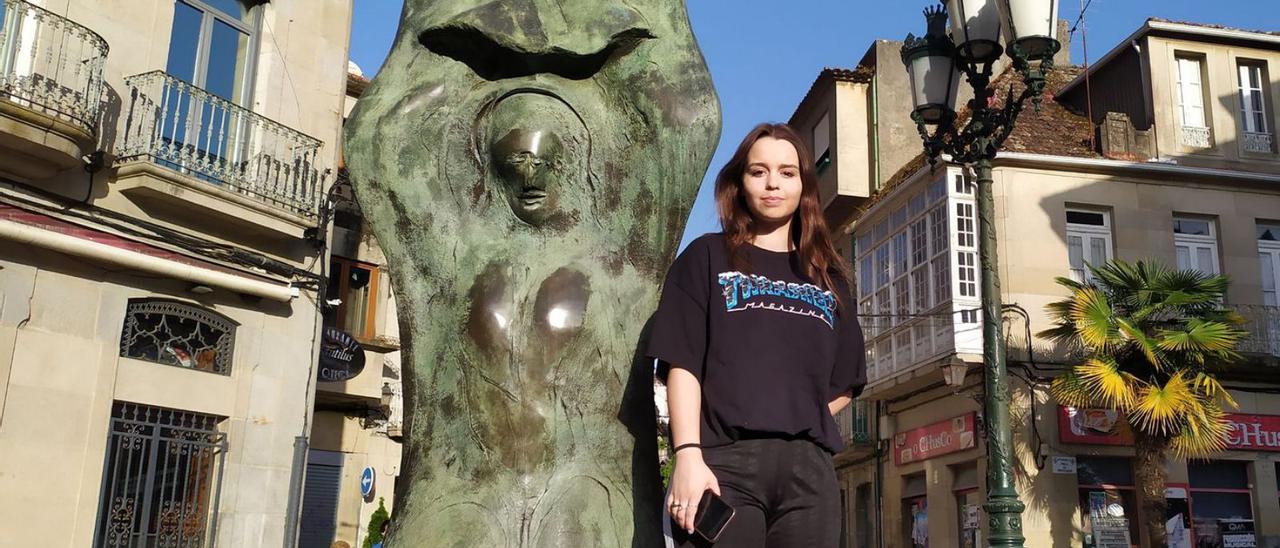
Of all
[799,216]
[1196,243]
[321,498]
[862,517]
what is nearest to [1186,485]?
[1196,243]

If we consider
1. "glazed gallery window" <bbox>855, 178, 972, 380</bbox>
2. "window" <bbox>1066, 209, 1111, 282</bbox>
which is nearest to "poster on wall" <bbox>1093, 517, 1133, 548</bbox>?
"glazed gallery window" <bbox>855, 178, 972, 380</bbox>

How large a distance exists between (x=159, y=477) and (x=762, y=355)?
11.1 m

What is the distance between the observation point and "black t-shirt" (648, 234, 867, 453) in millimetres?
2297

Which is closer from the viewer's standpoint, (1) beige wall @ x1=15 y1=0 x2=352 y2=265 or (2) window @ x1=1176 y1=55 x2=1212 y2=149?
(1) beige wall @ x1=15 y1=0 x2=352 y2=265

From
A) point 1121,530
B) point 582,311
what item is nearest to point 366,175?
point 582,311

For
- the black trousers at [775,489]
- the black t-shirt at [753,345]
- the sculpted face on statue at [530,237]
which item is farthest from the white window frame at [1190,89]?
the black trousers at [775,489]

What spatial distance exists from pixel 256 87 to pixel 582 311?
41.1ft

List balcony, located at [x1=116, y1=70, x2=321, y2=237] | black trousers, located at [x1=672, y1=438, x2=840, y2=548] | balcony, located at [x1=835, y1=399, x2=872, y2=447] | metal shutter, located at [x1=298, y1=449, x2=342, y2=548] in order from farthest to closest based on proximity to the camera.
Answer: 1. balcony, located at [x1=835, y1=399, x2=872, y2=447]
2. metal shutter, located at [x1=298, y1=449, x2=342, y2=548]
3. balcony, located at [x1=116, y1=70, x2=321, y2=237]
4. black trousers, located at [x1=672, y1=438, x2=840, y2=548]

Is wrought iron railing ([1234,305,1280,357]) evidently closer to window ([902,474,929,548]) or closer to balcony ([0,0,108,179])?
window ([902,474,929,548])

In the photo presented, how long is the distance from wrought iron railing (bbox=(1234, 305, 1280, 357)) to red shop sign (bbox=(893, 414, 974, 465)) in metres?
4.85

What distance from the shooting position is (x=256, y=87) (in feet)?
46.5

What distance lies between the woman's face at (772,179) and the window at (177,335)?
10.9m

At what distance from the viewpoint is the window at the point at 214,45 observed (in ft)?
43.7

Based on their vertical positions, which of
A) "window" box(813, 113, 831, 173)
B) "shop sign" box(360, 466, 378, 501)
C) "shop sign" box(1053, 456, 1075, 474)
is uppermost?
"window" box(813, 113, 831, 173)
